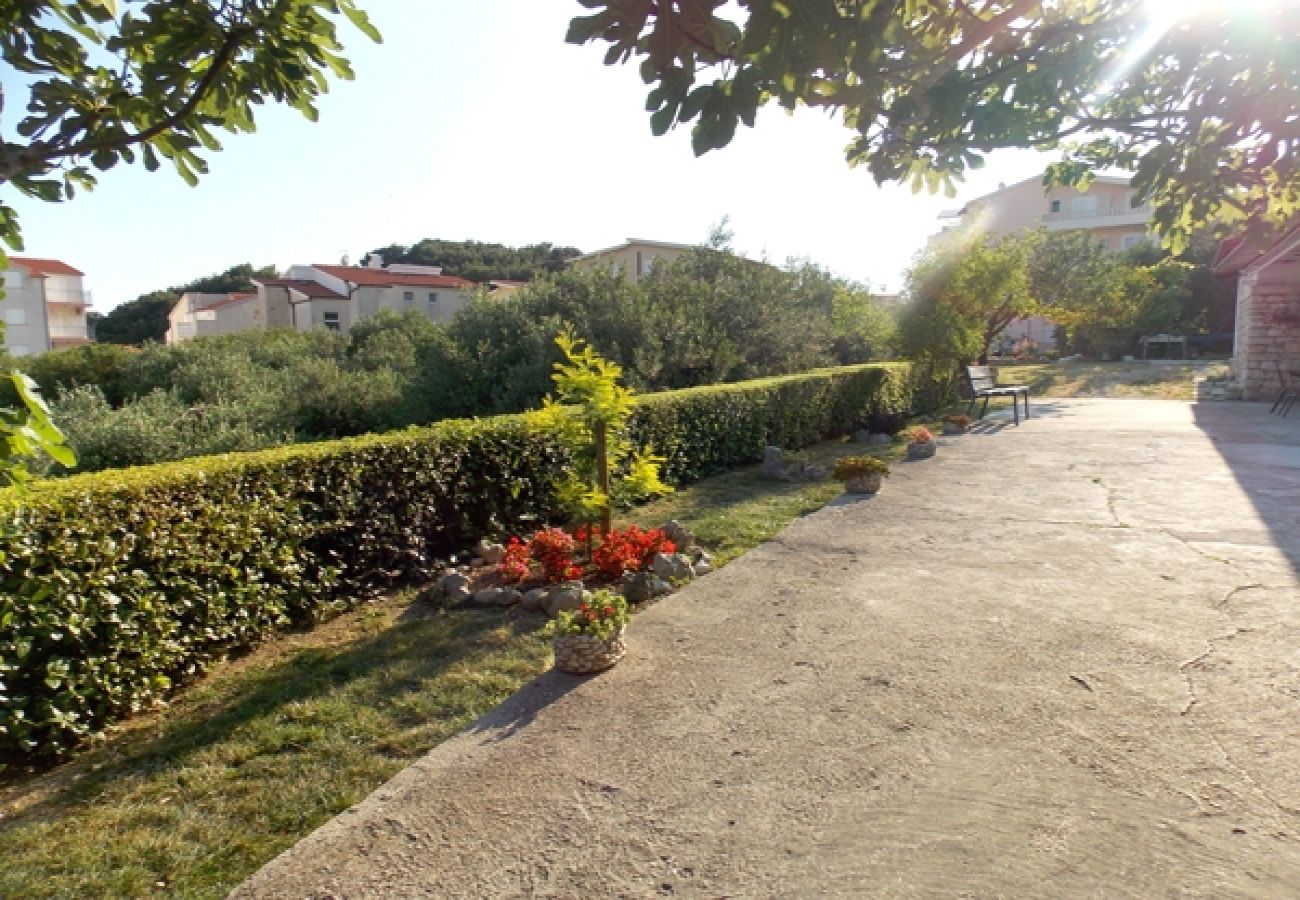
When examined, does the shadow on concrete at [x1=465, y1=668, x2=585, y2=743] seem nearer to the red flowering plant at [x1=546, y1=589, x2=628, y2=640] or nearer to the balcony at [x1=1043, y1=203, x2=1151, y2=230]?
the red flowering plant at [x1=546, y1=589, x2=628, y2=640]

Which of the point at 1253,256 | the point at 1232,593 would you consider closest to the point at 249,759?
the point at 1232,593

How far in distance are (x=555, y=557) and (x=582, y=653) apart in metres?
1.48

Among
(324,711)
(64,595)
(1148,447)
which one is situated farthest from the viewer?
(1148,447)

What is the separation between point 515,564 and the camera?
5125 millimetres

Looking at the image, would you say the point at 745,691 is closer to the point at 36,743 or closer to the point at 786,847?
the point at 786,847

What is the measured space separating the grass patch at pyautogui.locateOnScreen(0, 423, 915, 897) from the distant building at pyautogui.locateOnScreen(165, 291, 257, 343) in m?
37.4

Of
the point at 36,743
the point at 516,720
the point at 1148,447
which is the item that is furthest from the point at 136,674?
the point at 1148,447

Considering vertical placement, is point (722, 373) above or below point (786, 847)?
above

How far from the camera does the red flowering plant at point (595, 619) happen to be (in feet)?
12.0

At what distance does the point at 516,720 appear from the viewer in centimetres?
324

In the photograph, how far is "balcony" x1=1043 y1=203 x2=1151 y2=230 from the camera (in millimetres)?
42469

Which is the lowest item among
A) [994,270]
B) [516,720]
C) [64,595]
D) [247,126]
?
[516,720]

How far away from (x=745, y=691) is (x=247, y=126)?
3004 mm

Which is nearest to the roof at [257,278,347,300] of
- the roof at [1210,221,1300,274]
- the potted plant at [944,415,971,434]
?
the potted plant at [944,415,971,434]
